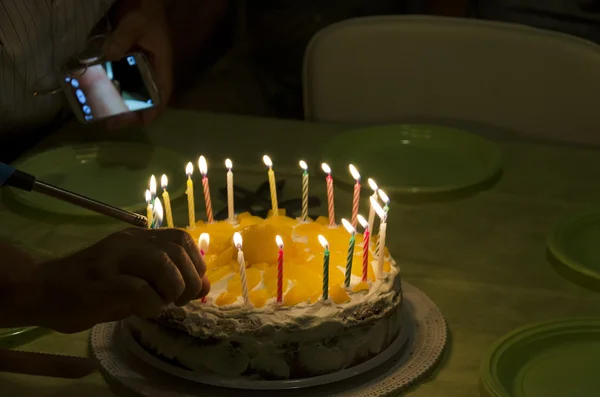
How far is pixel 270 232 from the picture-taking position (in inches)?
44.4

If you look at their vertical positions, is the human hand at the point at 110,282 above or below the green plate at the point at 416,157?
above

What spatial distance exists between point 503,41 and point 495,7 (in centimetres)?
44

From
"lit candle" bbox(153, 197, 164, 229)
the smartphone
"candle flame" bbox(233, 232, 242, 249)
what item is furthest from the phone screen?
"candle flame" bbox(233, 232, 242, 249)

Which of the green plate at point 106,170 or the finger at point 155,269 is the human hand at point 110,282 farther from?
the green plate at point 106,170

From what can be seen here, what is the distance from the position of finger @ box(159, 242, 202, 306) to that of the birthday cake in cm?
6

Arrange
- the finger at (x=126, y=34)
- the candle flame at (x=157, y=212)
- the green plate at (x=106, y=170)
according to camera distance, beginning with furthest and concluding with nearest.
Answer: the finger at (x=126, y=34)
the green plate at (x=106, y=170)
the candle flame at (x=157, y=212)

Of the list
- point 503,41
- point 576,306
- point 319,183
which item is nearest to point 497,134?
point 503,41

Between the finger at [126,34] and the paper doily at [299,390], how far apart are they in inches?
29.6

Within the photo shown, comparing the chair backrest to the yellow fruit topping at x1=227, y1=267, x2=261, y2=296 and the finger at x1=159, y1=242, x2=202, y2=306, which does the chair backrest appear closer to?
the yellow fruit topping at x1=227, y1=267, x2=261, y2=296

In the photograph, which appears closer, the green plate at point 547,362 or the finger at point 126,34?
the green plate at point 547,362

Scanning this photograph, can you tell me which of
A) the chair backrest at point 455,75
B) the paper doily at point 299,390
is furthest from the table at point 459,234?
the chair backrest at point 455,75

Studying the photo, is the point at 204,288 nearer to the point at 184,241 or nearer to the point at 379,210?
the point at 184,241

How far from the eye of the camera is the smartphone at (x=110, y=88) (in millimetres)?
1599

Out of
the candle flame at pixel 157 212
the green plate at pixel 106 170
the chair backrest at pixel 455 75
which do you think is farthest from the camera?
the chair backrest at pixel 455 75
